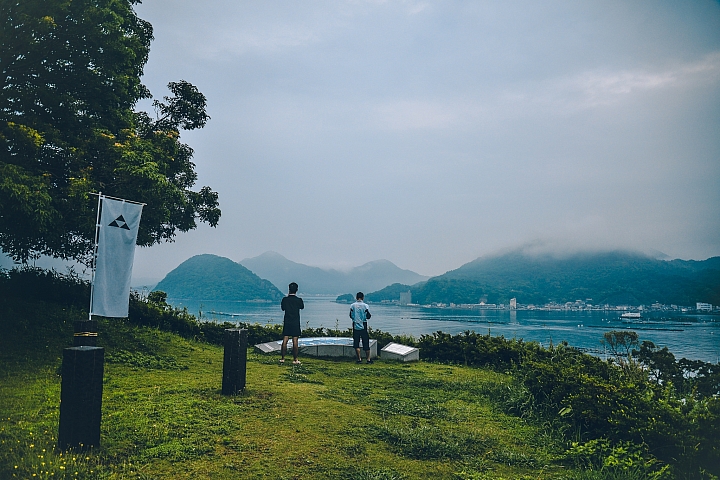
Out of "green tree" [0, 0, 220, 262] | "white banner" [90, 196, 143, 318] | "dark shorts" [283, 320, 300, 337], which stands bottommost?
"dark shorts" [283, 320, 300, 337]

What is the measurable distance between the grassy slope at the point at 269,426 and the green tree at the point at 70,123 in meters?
2.98

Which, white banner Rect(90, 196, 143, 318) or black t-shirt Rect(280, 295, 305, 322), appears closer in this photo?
white banner Rect(90, 196, 143, 318)

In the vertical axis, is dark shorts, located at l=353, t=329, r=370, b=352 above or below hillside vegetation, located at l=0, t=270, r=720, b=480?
above

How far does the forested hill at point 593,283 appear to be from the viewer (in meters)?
10.8

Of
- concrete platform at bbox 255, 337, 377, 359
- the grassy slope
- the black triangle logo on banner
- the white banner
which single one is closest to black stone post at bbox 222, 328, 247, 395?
the grassy slope

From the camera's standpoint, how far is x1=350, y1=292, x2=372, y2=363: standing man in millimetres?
11211

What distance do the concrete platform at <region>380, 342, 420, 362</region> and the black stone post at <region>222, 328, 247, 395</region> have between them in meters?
5.86

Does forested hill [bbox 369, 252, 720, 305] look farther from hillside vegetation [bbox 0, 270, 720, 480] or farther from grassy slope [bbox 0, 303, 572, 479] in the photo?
grassy slope [bbox 0, 303, 572, 479]

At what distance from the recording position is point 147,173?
1013 centimetres

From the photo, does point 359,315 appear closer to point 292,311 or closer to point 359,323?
point 359,323

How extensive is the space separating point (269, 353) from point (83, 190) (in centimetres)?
618

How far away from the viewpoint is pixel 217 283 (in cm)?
9144

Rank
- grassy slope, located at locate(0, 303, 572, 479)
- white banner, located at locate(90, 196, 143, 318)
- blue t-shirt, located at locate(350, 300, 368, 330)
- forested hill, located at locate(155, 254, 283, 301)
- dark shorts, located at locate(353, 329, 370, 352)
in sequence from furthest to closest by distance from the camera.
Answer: forested hill, located at locate(155, 254, 283, 301)
dark shorts, located at locate(353, 329, 370, 352)
blue t-shirt, located at locate(350, 300, 368, 330)
white banner, located at locate(90, 196, 143, 318)
grassy slope, located at locate(0, 303, 572, 479)

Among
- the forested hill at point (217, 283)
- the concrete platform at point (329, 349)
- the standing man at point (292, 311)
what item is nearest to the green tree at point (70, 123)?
the standing man at point (292, 311)
